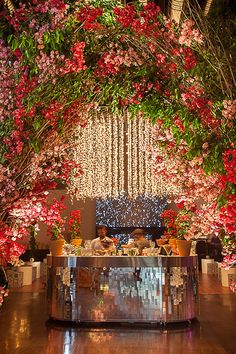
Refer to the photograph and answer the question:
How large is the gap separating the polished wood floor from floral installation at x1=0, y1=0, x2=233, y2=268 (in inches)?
63.7

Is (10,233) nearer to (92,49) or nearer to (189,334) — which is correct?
(92,49)

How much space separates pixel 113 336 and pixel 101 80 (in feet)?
9.77

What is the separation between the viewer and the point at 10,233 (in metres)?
3.72

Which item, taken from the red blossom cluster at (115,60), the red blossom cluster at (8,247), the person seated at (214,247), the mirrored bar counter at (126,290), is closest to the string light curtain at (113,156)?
the mirrored bar counter at (126,290)

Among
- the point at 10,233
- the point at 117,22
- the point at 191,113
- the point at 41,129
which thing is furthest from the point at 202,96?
the point at 10,233

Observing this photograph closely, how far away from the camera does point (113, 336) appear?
17.7 feet

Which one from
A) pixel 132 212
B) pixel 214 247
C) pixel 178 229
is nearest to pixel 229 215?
pixel 178 229

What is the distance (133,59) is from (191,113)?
783 mm

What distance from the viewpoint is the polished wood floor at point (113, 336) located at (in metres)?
4.76

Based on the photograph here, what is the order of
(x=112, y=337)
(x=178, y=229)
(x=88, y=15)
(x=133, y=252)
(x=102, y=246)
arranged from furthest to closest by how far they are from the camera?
(x=178, y=229) < (x=102, y=246) < (x=133, y=252) < (x=112, y=337) < (x=88, y=15)

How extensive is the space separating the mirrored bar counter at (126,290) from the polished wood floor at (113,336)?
19 cm

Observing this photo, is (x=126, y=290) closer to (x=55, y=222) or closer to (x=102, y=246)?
(x=102, y=246)

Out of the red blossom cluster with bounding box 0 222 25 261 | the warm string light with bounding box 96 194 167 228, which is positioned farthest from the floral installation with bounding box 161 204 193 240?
the warm string light with bounding box 96 194 167 228

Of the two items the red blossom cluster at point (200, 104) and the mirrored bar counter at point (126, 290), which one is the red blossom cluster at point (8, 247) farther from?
the mirrored bar counter at point (126, 290)
